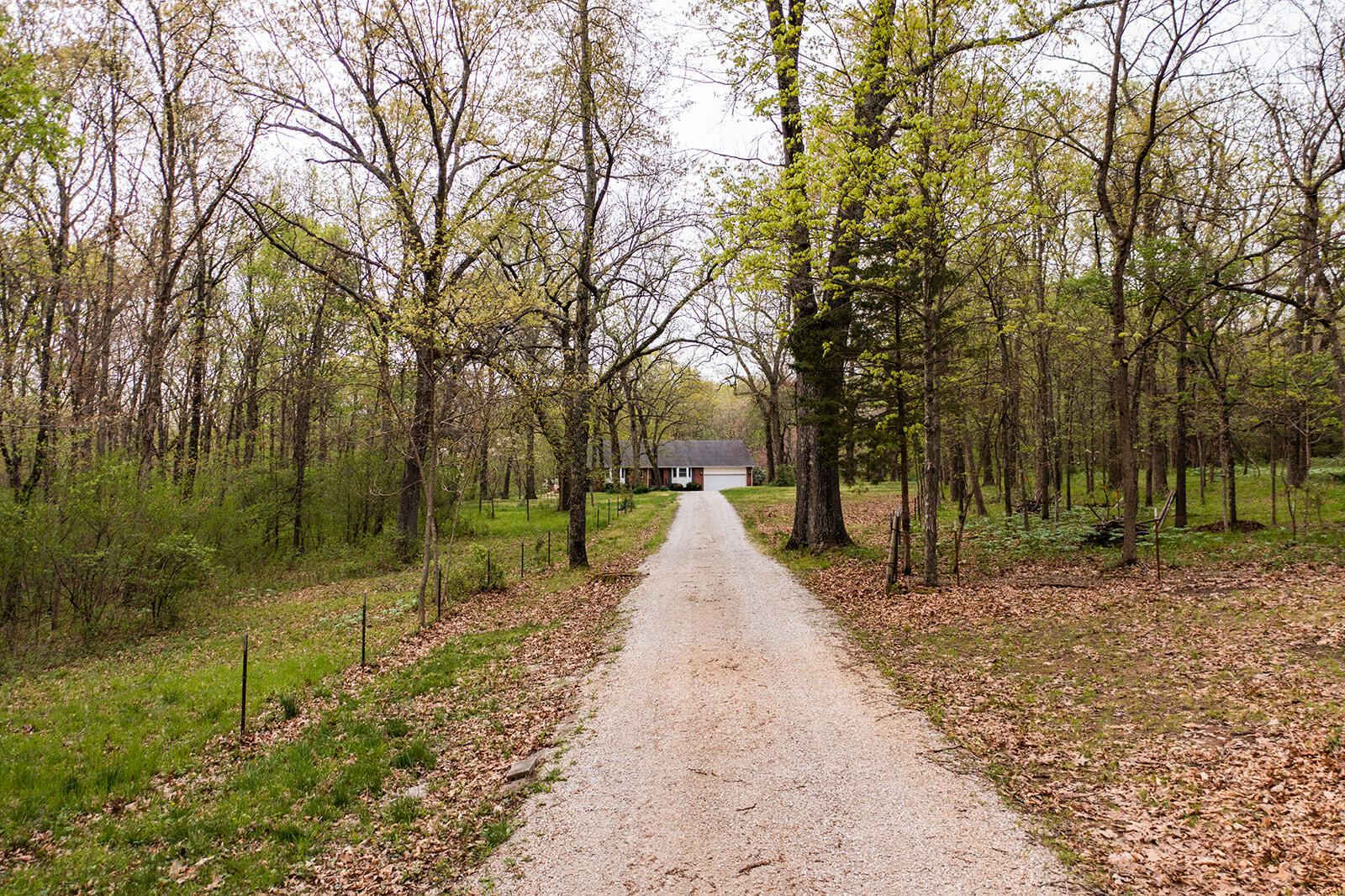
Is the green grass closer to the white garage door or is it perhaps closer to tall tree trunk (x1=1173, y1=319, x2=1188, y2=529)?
tall tree trunk (x1=1173, y1=319, x2=1188, y2=529)

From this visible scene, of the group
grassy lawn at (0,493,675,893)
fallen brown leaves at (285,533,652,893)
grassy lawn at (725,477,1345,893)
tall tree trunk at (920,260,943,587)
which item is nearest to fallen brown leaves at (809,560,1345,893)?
grassy lawn at (725,477,1345,893)

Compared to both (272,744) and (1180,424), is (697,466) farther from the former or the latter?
(272,744)

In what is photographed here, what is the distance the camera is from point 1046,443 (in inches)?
668

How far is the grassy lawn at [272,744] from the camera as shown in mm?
4516

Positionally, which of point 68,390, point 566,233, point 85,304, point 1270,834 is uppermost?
point 566,233

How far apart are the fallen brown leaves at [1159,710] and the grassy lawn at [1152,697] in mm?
18

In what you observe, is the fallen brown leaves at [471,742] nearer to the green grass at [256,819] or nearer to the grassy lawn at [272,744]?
the grassy lawn at [272,744]

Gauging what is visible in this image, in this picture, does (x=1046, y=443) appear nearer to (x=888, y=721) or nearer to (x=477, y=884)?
(x=888, y=721)

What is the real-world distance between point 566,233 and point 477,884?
14065 mm

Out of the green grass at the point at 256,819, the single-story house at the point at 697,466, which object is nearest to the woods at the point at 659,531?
the green grass at the point at 256,819

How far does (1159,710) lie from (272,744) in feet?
27.9

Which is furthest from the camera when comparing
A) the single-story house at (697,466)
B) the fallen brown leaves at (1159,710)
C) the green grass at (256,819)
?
the single-story house at (697,466)

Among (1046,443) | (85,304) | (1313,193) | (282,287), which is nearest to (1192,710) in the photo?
(1313,193)

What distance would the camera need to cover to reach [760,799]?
4.71 metres
